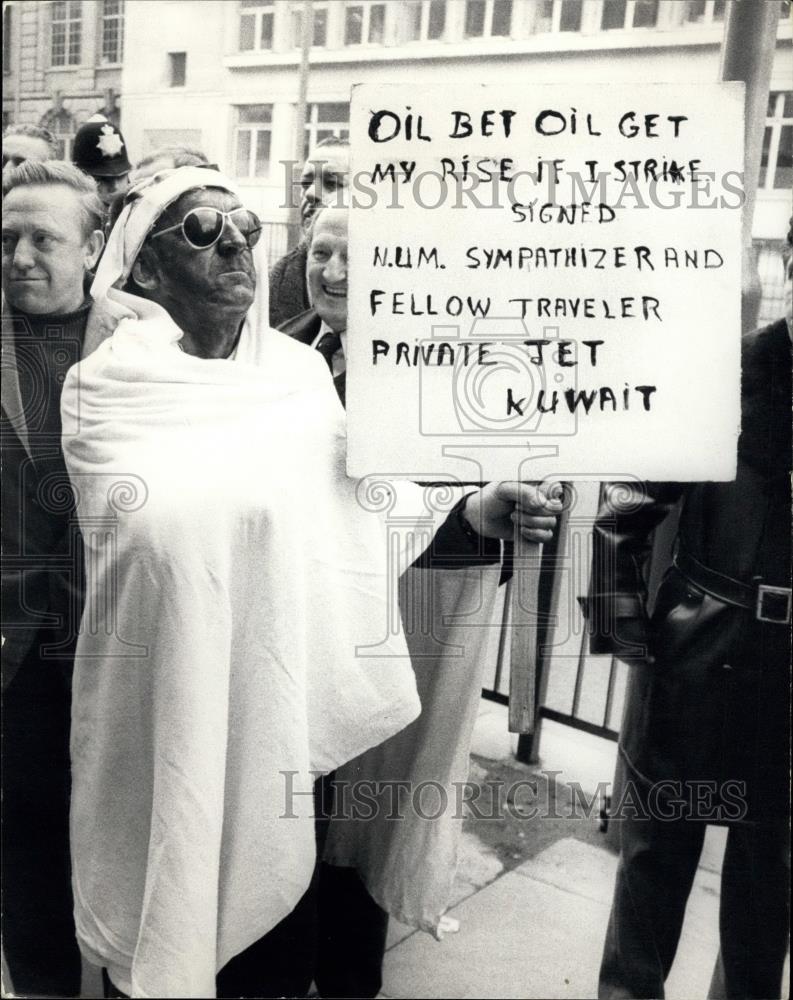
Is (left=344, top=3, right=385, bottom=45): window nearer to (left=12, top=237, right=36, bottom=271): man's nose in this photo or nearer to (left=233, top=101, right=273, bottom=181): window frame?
(left=233, top=101, right=273, bottom=181): window frame

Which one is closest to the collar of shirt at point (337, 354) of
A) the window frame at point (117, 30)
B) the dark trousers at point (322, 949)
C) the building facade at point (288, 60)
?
the building facade at point (288, 60)

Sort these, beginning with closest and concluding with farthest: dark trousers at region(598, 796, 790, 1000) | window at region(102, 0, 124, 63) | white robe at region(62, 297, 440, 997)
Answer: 1. white robe at region(62, 297, 440, 997)
2. window at region(102, 0, 124, 63)
3. dark trousers at region(598, 796, 790, 1000)

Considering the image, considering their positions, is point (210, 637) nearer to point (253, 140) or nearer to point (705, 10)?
point (253, 140)

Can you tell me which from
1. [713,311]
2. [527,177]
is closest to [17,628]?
[527,177]

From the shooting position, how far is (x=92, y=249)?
6.56 ft

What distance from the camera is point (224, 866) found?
6.61ft

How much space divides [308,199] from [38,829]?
1.41 m

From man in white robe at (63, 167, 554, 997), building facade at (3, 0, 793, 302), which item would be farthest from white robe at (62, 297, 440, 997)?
building facade at (3, 0, 793, 302)

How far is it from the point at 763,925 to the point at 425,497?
118cm

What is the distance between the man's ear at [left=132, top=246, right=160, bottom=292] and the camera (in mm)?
1961

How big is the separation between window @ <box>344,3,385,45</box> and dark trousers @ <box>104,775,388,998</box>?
1552 millimetres

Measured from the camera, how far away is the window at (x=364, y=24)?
1.99 meters

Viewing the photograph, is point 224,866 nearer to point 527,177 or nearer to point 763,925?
point 763,925

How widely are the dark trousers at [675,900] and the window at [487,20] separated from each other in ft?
5.36
